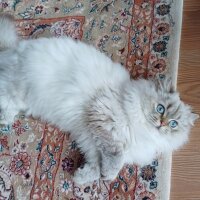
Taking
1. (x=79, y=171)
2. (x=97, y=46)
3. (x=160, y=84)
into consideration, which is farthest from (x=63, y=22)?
(x=79, y=171)

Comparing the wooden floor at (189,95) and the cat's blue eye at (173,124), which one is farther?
the wooden floor at (189,95)

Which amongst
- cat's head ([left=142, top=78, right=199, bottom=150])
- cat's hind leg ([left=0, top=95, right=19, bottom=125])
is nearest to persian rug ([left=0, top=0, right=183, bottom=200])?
cat's hind leg ([left=0, top=95, right=19, bottom=125])

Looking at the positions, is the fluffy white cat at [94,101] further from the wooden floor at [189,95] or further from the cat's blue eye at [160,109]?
the wooden floor at [189,95]

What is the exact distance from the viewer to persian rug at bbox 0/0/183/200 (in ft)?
4.77

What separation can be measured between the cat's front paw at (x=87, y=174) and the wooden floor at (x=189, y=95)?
1.02ft

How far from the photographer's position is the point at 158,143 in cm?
142

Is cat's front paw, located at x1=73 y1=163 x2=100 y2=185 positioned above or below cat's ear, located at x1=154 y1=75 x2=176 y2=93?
below

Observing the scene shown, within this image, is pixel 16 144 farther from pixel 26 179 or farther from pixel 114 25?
pixel 114 25

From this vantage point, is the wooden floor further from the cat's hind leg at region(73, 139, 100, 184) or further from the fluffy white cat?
the cat's hind leg at region(73, 139, 100, 184)

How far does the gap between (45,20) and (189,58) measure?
2.21ft

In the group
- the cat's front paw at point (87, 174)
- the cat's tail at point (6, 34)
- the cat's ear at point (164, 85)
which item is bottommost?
the cat's front paw at point (87, 174)

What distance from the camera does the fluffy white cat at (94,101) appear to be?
1377 mm

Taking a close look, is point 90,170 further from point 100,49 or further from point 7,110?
point 100,49

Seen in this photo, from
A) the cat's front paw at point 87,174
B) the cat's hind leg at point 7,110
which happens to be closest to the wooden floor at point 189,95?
the cat's front paw at point 87,174
